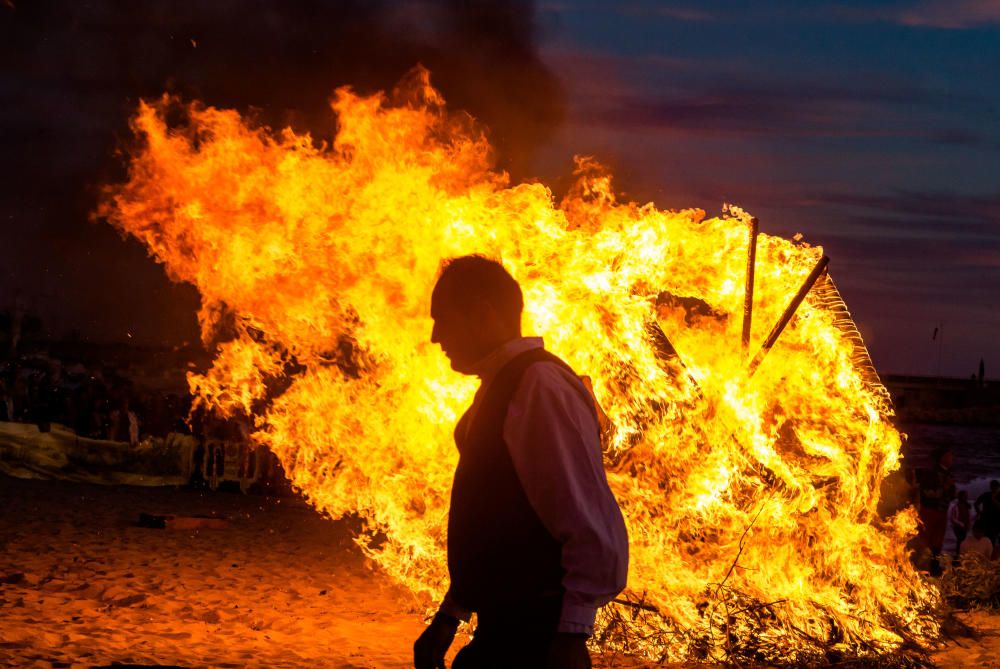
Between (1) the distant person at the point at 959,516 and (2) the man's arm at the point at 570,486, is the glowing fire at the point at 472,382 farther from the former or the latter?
(1) the distant person at the point at 959,516

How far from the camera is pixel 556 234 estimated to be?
7.60 m

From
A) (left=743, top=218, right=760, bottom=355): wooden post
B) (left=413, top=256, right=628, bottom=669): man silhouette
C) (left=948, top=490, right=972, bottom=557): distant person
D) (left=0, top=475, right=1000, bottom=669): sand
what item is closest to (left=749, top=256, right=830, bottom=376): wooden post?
(left=743, top=218, right=760, bottom=355): wooden post

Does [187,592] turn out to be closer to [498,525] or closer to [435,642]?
[435,642]

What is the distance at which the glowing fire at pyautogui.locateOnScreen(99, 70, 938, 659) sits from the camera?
7445 millimetres

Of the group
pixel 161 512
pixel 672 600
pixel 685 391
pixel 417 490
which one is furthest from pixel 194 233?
pixel 161 512

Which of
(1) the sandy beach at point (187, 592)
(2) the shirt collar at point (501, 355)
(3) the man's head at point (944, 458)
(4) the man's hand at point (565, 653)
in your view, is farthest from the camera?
(3) the man's head at point (944, 458)

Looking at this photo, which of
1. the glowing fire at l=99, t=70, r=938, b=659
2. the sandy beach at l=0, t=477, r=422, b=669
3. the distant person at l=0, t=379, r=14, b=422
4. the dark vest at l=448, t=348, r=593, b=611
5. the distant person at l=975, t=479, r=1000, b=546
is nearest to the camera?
the dark vest at l=448, t=348, r=593, b=611

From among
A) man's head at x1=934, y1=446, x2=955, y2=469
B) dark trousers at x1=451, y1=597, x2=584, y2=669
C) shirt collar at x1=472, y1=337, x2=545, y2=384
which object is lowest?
dark trousers at x1=451, y1=597, x2=584, y2=669

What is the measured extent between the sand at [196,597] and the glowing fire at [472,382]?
2.86ft

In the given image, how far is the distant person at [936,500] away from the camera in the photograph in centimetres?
1241

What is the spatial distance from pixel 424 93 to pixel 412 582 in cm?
403

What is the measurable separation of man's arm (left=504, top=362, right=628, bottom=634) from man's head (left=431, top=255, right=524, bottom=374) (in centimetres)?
29

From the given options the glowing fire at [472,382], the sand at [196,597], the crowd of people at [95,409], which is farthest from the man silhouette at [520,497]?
the crowd of people at [95,409]

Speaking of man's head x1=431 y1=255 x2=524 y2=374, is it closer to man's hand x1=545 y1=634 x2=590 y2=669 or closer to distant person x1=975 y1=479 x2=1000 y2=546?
man's hand x1=545 y1=634 x2=590 y2=669
